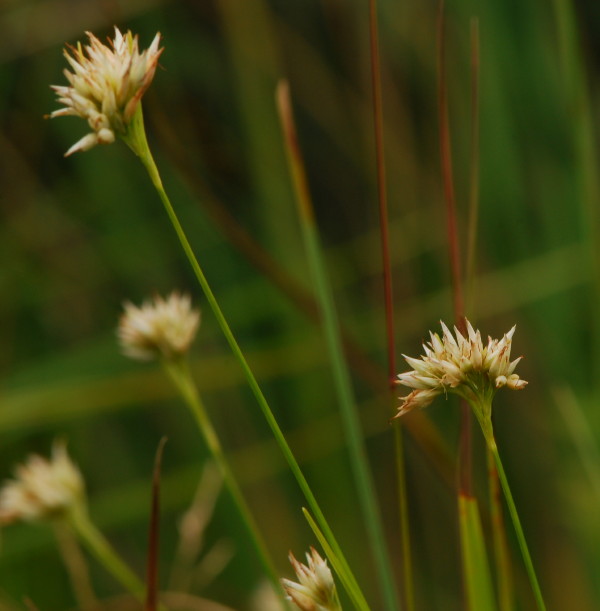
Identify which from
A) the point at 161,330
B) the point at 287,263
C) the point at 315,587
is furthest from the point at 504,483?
the point at 287,263

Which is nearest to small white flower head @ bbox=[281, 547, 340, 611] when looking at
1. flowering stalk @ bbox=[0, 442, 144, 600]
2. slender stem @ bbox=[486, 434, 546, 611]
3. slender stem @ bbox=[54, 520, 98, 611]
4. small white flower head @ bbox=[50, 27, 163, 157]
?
slender stem @ bbox=[486, 434, 546, 611]

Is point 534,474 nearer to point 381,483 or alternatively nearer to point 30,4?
point 381,483

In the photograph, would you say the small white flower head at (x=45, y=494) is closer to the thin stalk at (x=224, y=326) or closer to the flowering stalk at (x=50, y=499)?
the flowering stalk at (x=50, y=499)

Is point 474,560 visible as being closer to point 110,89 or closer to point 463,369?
point 463,369

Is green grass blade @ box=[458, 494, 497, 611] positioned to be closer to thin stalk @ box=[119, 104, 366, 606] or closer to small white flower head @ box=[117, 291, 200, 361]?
thin stalk @ box=[119, 104, 366, 606]

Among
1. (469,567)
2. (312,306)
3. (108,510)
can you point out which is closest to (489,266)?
(312,306)
